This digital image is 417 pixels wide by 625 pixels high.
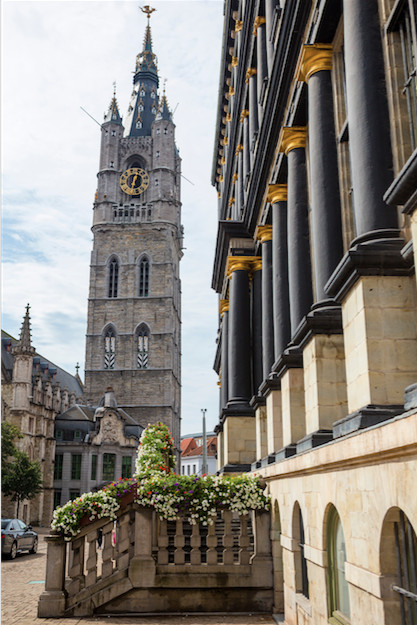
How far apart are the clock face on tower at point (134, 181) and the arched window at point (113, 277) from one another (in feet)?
33.5

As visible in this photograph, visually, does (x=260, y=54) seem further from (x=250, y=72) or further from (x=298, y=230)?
(x=298, y=230)

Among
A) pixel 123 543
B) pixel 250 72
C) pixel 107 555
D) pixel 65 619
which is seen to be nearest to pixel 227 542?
pixel 123 543

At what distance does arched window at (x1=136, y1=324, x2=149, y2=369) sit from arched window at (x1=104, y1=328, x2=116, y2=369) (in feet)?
9.91

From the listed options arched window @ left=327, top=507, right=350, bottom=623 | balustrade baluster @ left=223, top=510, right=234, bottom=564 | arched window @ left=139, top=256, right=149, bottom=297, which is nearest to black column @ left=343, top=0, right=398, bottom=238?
arched window @ left=327, top=507, right=350, bottom=623

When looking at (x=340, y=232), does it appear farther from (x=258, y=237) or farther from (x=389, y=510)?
(x=258, y=237)

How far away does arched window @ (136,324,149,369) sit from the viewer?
77000 millimetres

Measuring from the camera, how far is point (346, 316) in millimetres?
7129

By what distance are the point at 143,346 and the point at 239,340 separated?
59.2 m

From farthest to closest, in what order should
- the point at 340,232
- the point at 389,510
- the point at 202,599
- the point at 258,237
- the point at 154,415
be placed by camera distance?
1. the point at 154,415
2. the point at 258,237
3. the point at 202,599
4. the point at 340,232
5. the point at 389,510

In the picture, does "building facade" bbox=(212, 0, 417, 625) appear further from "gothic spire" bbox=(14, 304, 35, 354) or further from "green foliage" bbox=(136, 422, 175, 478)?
"gothic spire" bbox=(14, 304, 35, 354)

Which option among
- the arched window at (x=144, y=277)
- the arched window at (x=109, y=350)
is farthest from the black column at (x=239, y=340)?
the arched window at (x=144, y=277)

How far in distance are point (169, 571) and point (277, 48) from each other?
35.1 ft

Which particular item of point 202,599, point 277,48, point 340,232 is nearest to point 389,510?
point 340,232

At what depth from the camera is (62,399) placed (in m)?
76.0
